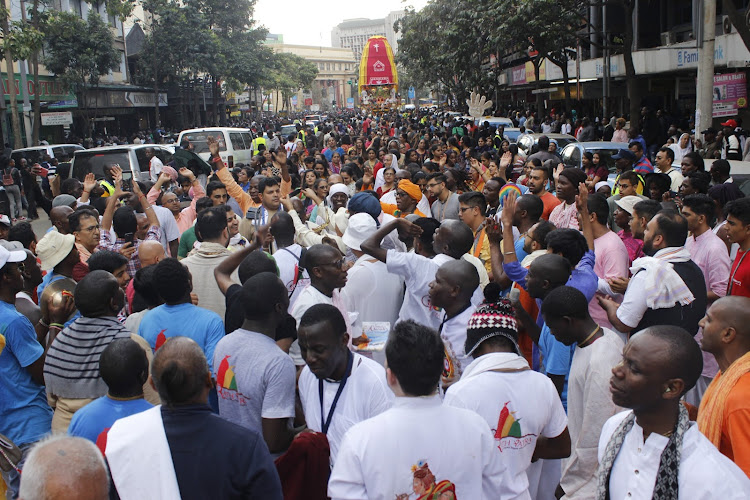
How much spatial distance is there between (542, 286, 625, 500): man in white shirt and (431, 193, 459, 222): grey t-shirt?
4435mm

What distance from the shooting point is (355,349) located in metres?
4.05

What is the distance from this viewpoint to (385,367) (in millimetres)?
3096

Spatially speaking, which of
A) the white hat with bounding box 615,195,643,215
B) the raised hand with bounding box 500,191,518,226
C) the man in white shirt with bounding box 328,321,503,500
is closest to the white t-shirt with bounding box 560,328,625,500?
the man in white shirt with bounding box 328,321,503,500

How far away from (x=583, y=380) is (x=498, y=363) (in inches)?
29.3

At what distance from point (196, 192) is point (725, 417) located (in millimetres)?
7692

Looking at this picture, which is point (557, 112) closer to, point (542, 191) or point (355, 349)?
point (542, 191)

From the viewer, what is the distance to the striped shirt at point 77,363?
140 inches

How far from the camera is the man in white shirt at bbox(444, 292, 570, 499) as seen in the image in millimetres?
2951

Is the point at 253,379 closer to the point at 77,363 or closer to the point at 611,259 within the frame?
the point at 77,363

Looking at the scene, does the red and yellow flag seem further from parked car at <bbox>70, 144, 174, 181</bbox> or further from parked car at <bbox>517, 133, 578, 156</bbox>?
parked car at <bbox>70, 144, 174, 181</bbox>

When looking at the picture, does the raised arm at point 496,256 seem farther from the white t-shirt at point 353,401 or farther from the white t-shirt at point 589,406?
the white t-shirt at point 353,401

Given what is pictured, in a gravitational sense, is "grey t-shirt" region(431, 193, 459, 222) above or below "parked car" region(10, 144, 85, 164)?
below

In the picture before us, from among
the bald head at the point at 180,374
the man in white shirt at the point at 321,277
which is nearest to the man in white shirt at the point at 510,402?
the bald head at the point at 180,374

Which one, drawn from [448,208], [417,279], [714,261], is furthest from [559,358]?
[448,208]
